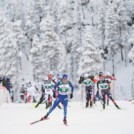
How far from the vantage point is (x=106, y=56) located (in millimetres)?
71062

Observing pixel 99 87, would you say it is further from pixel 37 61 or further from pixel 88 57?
pixel 37 61

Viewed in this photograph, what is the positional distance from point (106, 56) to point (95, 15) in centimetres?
2074

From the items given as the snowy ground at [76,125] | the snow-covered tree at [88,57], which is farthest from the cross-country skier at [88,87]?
the snow-covered tree at [88,57]

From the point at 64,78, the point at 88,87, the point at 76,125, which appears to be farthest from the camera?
the point at 88,87

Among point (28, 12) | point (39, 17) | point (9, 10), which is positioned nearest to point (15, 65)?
point (28, 12)

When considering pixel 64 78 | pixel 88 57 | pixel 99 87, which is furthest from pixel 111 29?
pixel 64 78

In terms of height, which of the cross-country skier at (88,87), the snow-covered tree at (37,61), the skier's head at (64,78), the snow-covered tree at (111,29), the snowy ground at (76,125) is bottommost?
the snowy ground at (76,125)

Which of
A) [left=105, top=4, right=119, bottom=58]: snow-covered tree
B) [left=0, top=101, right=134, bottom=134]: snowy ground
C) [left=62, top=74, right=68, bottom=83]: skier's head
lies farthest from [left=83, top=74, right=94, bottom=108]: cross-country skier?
[left=105, top=4, right=119, bottom=58]: snow-covered tree

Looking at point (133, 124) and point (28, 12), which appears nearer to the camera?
point (133, 124)

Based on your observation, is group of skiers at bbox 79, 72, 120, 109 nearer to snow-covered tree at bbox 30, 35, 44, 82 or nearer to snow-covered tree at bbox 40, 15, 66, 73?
snow-covered tree at bbox 30, 35, 44, 82

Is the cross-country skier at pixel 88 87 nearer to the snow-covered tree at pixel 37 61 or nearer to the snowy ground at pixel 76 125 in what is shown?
the snowy ground at pixel 76 125

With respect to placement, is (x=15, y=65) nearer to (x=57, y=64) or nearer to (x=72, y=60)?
(x=57, y=64)

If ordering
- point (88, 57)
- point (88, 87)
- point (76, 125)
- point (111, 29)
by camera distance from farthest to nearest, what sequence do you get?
point (111, 29), point (88, 57), point (88, 87), point (76, 125)

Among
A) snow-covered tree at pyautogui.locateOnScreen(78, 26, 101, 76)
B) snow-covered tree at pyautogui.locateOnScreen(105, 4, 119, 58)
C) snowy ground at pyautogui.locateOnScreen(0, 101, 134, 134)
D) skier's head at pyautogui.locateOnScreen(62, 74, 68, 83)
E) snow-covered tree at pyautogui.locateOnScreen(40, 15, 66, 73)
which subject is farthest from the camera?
snow-covered tree at pyautogui.locateOnScreen(105, 4, 119, 58)
